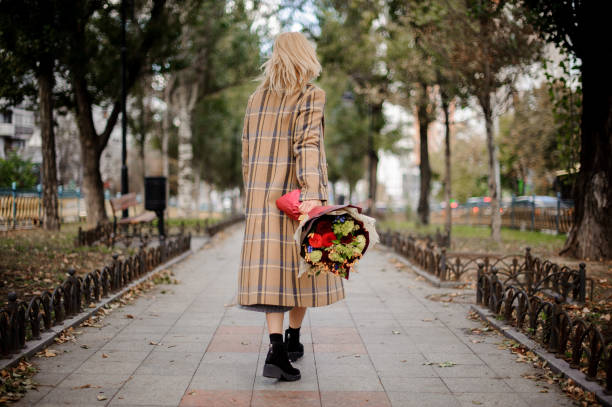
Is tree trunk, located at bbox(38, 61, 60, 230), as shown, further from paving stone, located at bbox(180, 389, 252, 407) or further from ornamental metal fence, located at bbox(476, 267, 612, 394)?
paving stone, located at bbox(180, 389, 252, 407)

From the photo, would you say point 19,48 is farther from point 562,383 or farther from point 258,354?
point 562,383

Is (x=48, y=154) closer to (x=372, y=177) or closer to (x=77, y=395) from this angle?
(x=77, y=395)

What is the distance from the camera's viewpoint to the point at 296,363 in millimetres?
4719

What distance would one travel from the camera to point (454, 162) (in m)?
48.2

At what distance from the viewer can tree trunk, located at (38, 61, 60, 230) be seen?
15.9m

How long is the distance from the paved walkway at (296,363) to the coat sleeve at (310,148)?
1330 millimetres

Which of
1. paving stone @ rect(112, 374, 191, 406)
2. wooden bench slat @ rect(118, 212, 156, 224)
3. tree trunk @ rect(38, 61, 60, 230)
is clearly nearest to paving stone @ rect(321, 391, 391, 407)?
paving stone @ rect(112, 374, 191, 406)

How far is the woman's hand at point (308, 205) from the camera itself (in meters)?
3.83

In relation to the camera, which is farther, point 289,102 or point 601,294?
point 601,294

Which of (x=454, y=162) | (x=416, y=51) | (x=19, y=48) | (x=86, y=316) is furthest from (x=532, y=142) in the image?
(x=86, y=316)

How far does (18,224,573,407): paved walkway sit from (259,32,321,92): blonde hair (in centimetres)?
203

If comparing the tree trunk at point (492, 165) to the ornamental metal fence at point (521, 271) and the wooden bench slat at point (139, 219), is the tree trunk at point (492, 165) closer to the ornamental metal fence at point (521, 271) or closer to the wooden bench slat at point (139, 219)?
the ornamental metal fence at point (521, 271)

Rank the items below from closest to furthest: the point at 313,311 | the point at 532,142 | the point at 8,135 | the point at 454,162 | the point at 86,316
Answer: the point at 86,316
the point at 313,311
the point at 532,142
the point at 8,135
the point at 454,162

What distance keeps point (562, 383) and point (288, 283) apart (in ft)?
6.47
